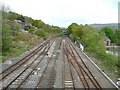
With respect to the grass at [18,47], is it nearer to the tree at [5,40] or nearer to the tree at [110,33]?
the tree at [5,40]

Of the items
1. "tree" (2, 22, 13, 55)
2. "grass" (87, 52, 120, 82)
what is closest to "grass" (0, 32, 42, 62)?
"tree" (2, 22, 13, 55)

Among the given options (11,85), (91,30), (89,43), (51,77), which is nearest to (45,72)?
(51,77)

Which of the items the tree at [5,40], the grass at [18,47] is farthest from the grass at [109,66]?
the tree at [5,40]

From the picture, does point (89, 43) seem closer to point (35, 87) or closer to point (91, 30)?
point (91, 30)

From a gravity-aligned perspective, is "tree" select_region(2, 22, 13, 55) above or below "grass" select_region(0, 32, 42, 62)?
above

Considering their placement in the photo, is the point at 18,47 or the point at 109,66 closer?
the point at 109,66

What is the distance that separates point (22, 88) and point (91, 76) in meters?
5.30

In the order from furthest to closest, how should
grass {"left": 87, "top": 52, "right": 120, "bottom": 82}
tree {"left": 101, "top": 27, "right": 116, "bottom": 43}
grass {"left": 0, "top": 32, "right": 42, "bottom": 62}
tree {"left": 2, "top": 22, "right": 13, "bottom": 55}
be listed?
tree {"left": 101, "top": 27, "right": 116, "bottom": 43} → tree {"left": 2, "top": 22, "right": 13, "bottom": 55} → grass {"left": 0, "top": 32, "right": 42, "bottom": 62} → grass {"left": 87, "top": 52, "right": 120, "bottom": 82}

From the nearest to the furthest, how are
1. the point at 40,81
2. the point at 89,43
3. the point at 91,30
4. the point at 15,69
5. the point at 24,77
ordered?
the point at 40,81 → the point at 24,77 → the point at 15,69 → the point at 89,43 → the point at 91,30

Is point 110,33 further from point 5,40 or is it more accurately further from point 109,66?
point 109,66

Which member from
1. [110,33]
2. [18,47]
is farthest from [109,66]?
[110,33]

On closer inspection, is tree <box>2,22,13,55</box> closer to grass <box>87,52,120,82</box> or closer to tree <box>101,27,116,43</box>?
grass <box>87,52,120,82</box>

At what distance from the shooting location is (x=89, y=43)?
49625 mm

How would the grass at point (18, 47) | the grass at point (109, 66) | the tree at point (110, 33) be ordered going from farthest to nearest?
the tree at point (110, 33) → the grass at point (18, 47) → the grass at point (109, 66)
